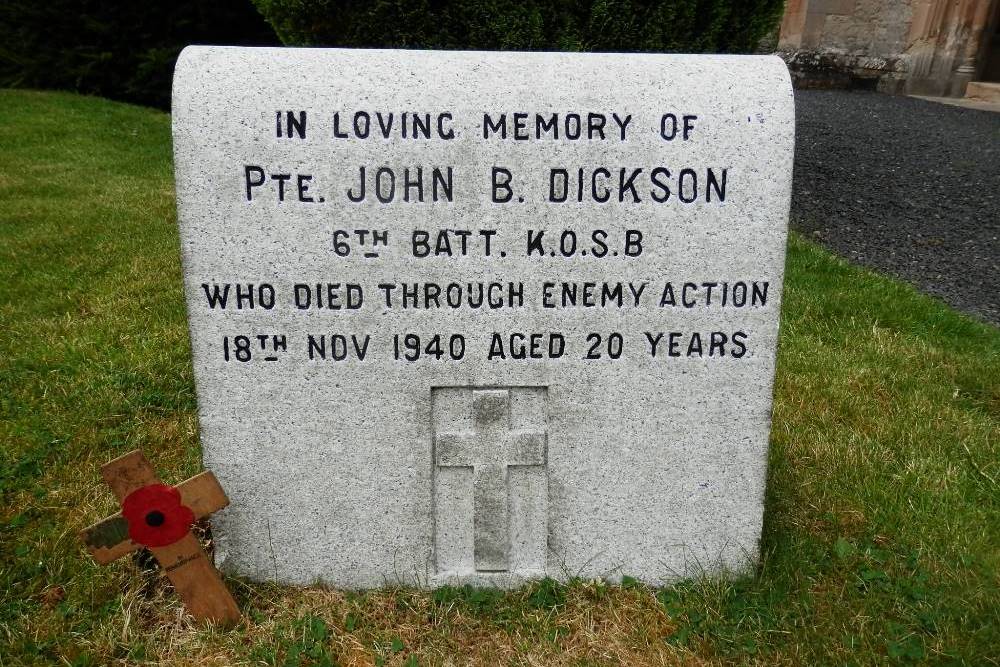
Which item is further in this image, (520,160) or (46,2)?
(46,2)

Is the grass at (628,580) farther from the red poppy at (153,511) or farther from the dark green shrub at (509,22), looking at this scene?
the dark green shrub at (509,22)

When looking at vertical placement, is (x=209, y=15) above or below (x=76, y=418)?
above

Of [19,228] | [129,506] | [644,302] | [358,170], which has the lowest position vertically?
[19,228]

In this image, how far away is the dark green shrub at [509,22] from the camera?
463cm

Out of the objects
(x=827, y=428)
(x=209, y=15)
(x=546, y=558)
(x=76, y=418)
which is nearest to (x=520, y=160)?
(x=546, y=558)

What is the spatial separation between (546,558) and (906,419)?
6.32ft

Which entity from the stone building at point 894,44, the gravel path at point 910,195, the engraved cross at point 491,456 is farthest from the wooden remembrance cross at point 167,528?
the stone building at point 894,44

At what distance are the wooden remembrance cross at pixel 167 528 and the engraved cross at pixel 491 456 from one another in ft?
2.19

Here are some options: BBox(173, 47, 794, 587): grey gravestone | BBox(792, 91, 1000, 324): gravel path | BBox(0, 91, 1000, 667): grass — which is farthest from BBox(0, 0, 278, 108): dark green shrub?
BBox(173, 47, 794, 587): grey gravestone

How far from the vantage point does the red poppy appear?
225 cm

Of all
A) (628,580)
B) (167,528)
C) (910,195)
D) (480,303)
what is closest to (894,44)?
(910,195)

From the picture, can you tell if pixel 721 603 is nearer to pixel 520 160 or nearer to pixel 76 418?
pixel 520 160

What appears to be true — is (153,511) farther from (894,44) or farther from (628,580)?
(894,44)

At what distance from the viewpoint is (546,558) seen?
2477 millimetres
